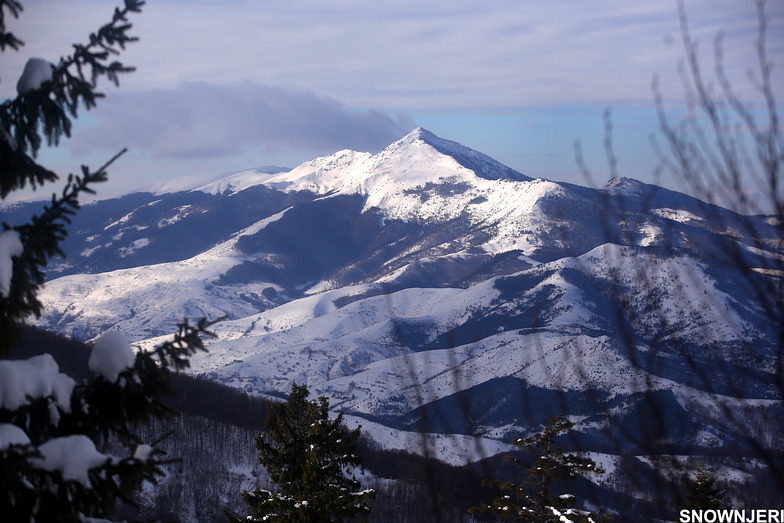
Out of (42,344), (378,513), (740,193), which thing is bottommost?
(378,513)

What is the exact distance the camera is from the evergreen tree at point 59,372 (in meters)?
5.44

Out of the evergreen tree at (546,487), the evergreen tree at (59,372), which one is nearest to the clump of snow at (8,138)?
the evergreen tree at (59,372)

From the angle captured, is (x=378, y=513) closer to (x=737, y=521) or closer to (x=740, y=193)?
(x=737, y=521)

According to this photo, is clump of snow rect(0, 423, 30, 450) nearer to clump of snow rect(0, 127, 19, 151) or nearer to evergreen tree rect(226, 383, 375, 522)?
clump of snow rect(0, 127, 19, 151)

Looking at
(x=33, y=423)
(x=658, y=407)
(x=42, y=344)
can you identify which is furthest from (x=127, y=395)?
(x=42, y=344)

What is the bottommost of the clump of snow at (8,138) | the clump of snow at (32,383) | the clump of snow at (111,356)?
the clump of snow at (32,383)

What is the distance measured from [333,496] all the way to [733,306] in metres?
185

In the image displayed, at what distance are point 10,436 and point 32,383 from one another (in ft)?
1.83

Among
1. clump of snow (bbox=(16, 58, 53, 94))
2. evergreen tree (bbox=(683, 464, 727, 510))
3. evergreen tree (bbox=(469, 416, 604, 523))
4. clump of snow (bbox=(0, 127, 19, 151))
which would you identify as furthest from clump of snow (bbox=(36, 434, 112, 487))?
evergreen tree (bbox=(683, 464, 727, 510))

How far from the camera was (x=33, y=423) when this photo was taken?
5.97 metres

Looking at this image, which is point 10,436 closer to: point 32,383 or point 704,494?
point 32,383

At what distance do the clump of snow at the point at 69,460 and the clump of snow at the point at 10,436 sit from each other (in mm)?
168

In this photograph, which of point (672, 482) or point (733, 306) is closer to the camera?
point (672, 482)

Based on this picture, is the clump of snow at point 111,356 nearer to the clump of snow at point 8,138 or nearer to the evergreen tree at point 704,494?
the clump of snow at point 8,138
